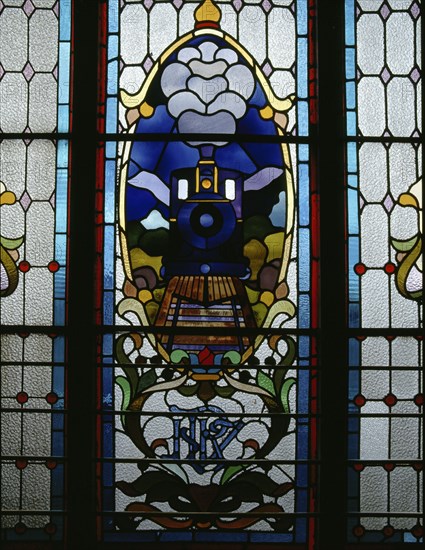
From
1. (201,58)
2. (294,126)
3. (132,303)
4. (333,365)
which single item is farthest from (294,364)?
(201,58)

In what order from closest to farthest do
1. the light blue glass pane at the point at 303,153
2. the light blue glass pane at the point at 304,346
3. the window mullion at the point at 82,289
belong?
the window mullion at the point at 82,289 < the light blue glass pane at the point at 304,346 < the light blue glass pane at the point at 303,153

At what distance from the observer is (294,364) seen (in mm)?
3664

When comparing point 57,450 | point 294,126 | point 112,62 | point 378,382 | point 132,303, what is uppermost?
point 112,62

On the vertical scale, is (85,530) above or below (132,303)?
below

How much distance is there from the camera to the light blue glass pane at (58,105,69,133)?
3.78 metres

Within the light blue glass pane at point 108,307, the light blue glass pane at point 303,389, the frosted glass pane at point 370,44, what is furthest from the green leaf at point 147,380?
the frosted glass pane at point 370,44

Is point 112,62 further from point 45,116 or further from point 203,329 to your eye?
point 203,329

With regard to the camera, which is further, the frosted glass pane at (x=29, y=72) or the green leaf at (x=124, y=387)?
the frosted glass pane at (x=29, y=72)

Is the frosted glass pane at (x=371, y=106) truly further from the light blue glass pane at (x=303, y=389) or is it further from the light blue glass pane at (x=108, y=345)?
the light blue glass pane at (x=108, y=345)

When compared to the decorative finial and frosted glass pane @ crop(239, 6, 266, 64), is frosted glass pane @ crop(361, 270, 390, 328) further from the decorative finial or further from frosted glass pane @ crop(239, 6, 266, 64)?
the decorative finial

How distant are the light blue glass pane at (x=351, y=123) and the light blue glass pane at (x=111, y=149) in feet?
3.31

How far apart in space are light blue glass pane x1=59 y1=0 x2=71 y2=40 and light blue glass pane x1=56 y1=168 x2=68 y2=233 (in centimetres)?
61

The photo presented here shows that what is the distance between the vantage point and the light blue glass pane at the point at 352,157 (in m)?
3.76

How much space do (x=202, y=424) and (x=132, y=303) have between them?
581 mm
